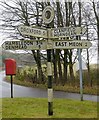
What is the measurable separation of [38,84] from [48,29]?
1452 centimetres

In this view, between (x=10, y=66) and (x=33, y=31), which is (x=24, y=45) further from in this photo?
(x=10, y=66)

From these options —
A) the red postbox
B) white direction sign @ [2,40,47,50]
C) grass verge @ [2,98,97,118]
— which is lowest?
grass verge @ [2,98,97,118]

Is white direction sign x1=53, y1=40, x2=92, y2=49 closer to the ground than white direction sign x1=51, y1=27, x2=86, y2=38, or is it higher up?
closer to the ground

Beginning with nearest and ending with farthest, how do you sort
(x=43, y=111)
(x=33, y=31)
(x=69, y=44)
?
(x=33, y=31)
(x=69, y=44)
(x=43, y=111)

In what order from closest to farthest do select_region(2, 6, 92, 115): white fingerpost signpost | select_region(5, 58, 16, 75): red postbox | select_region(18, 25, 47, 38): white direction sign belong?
1. select_region(18, 25, 47, 38): white direction sign
2. select_region(2, 6, 92, 115): white fingerpost signpost
3. select_region(5, 58, 16, 75): red postbox

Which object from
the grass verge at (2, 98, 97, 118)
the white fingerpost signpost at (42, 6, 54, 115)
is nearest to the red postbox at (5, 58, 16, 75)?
the grass verge at (2, 98, 97, 118)

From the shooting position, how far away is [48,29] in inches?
285

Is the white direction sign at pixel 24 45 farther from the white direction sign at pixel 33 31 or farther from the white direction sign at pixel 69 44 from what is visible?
the white direction sign at pixel 69 44

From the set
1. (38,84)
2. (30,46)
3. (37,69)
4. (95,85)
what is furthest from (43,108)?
(37,69)

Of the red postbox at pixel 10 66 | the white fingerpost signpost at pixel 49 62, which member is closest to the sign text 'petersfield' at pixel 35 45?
the white fingerpost signpost at pixel 49 62

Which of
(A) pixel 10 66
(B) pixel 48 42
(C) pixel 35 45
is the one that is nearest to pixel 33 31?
(C) pixel 35 45

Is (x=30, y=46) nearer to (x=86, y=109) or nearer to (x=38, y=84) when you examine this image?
(x=86, y=109)

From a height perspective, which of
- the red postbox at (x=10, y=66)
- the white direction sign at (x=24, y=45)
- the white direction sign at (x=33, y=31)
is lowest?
the red postbox at (x=10, y=66)

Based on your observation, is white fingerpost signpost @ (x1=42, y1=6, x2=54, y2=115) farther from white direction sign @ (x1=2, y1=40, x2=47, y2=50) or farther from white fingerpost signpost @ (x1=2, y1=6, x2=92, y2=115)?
white direction sign @ (x1=2, y1=40, x2=47, y2=50)
